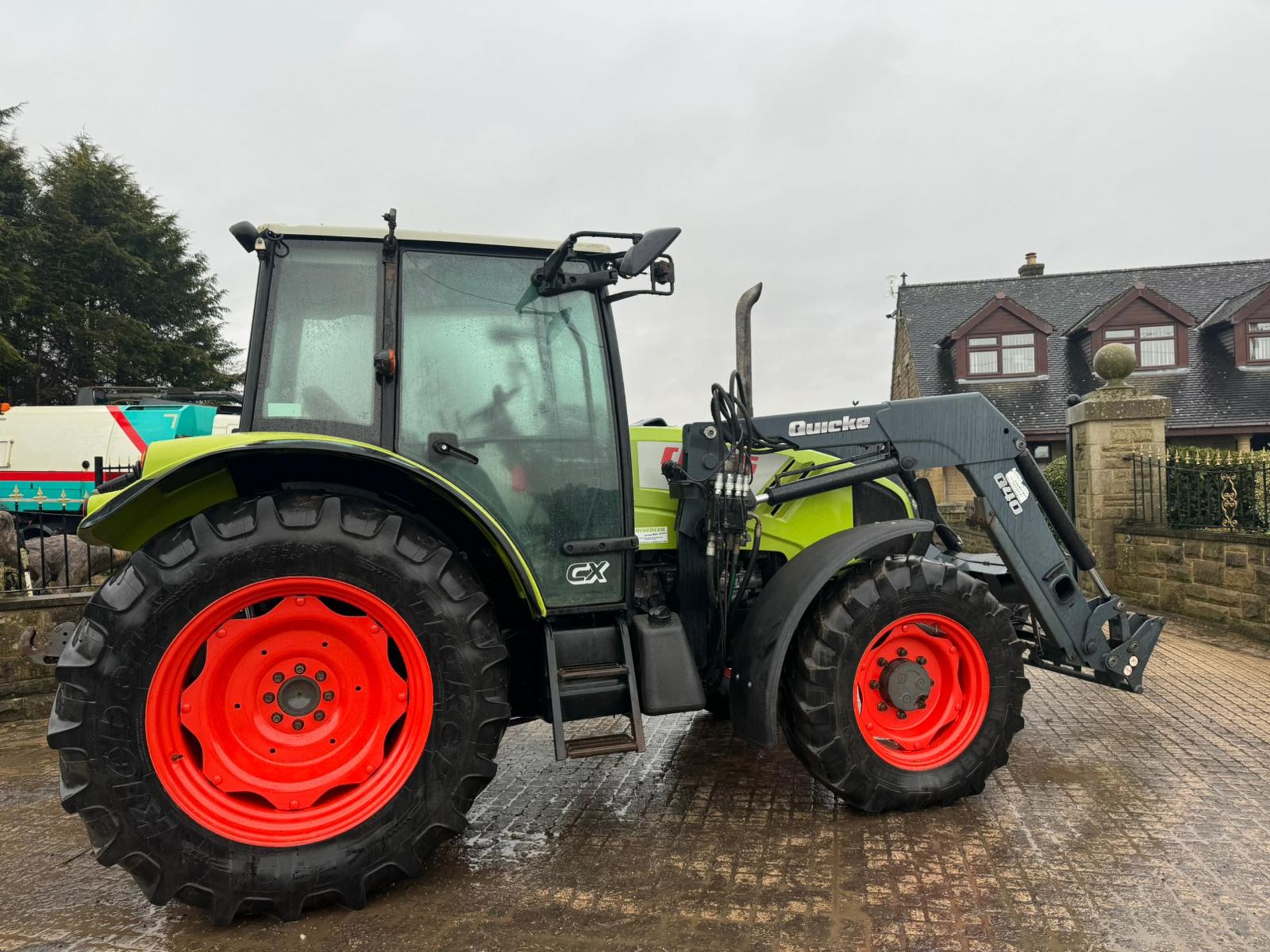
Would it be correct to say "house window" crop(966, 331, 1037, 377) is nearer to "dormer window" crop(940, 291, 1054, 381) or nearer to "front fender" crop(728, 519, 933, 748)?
"dormer window" crop(940, 291, 1054, 381)

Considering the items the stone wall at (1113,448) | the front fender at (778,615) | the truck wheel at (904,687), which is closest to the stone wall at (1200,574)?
the stone wall at (1113,448)

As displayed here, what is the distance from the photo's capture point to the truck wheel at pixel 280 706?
229cm

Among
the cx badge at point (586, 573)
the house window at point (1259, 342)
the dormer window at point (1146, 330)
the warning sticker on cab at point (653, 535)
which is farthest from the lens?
the dormer window at point (1146, 330)

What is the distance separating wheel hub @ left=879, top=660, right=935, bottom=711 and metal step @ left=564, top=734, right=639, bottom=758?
109 cm

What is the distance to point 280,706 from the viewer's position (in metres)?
2.55

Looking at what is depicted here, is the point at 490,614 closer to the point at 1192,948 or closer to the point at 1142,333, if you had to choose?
the point at 1192,948

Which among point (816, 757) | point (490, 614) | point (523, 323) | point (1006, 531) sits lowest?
point (816, 757)

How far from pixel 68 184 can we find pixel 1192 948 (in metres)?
29.5

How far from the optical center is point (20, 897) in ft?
8.53

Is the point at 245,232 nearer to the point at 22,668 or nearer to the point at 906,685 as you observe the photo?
the point at 906,685

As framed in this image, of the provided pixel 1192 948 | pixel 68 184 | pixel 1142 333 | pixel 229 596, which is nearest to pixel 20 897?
pixel 229 596

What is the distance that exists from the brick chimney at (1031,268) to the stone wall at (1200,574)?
18.8 m

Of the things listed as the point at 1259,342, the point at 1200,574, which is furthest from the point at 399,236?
the point at 1259,342

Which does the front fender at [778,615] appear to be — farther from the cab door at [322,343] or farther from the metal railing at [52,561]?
the metal railing at [52,561]
